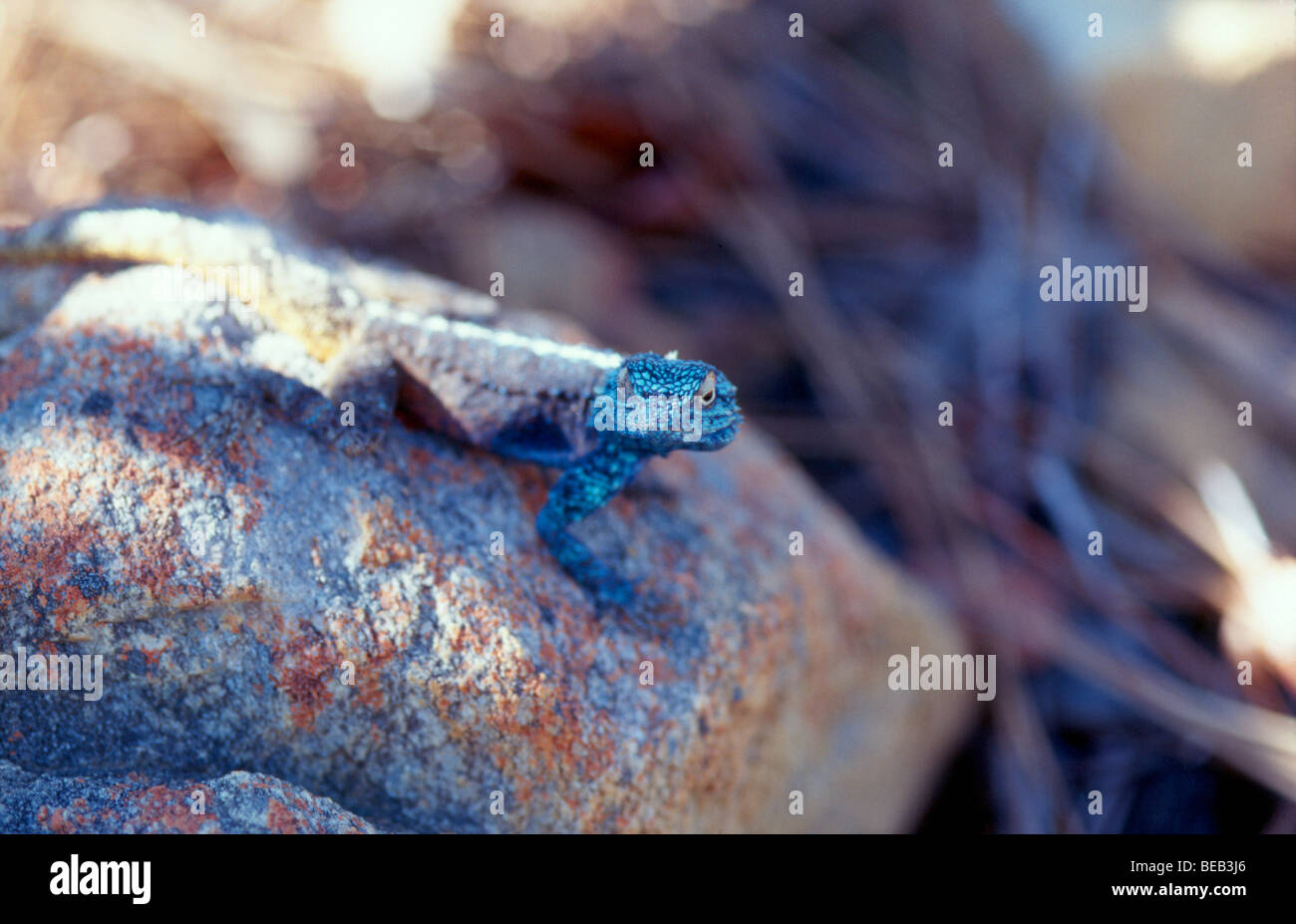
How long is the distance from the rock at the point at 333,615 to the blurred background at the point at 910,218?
182 centimetres

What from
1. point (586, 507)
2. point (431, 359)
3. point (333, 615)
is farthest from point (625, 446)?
point (333, 615)

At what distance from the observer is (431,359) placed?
11.1 ft

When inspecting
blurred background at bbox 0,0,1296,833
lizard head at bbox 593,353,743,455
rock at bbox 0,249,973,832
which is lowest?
rock at bbox 0,249,973,832

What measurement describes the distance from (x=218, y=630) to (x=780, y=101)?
613cm

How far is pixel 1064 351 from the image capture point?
6.00 metres

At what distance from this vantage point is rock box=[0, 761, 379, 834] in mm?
2305

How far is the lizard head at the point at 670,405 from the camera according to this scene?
112 inches

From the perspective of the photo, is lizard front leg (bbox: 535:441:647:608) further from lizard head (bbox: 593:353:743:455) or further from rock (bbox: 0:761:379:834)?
rock (bbox: 0:761:379:834)

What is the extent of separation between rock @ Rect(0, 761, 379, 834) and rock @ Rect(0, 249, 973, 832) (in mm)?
18

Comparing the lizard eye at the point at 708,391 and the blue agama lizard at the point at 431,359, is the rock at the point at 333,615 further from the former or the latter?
the lizard eye at the point at 708,391

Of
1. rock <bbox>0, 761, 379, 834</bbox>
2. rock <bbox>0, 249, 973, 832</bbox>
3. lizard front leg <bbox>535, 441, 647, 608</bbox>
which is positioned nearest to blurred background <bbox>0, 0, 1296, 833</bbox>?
rock <bbox>0, 249, 973, 832</bbox>

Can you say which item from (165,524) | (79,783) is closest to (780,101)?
(165,524)
